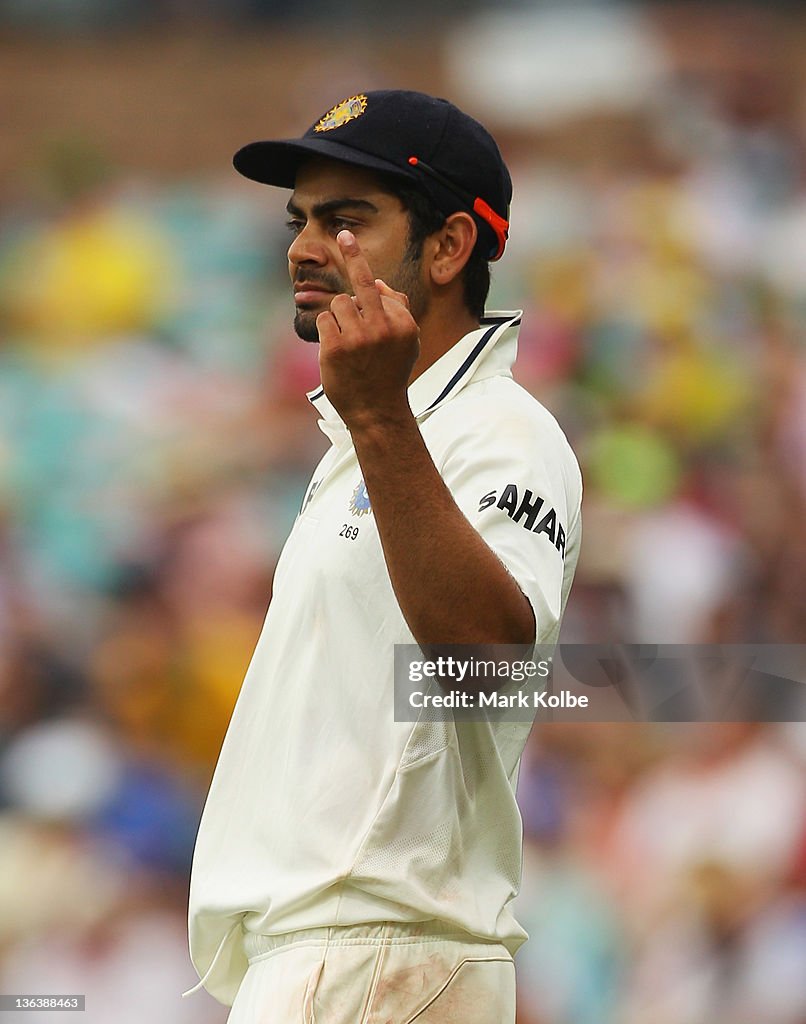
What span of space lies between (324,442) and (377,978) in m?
4.21

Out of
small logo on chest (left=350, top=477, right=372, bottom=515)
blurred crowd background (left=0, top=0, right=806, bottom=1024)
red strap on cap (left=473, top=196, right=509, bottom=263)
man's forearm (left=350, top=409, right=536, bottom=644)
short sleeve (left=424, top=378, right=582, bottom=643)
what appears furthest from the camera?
blurred crowd background (left=0, top=0, right=806, bottom=1024)

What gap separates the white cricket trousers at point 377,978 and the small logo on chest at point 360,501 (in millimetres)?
473

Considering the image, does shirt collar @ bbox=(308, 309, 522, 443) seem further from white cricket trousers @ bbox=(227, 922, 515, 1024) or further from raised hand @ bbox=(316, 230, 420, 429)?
white cricket trousers @ bbox=(227, 922, 515, 1024)

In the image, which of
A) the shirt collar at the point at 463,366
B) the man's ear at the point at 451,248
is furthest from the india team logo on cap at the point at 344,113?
the shirt collar at the point at 463,366

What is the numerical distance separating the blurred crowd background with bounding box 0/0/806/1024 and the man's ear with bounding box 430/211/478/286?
8.34 feet

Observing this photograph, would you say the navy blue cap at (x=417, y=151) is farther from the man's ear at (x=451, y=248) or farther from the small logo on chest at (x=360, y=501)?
the small logo on chest at (x=360, y=501)

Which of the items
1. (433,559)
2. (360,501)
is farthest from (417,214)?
(433,559)

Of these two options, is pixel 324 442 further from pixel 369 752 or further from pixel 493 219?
pixel 369 752

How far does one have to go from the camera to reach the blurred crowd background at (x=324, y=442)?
14.4 ft

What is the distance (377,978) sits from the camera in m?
1.84

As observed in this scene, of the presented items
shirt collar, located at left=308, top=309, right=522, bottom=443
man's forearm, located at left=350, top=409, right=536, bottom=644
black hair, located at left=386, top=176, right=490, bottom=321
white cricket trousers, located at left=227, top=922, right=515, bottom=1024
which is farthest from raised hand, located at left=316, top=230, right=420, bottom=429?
white cricket trousers, located at left=227, top=922, right=515, bottom=1024

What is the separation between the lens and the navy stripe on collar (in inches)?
80.7

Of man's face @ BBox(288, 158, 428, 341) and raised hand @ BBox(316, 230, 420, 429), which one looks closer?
raised hand @ BBox(316, 230, 420, 429)

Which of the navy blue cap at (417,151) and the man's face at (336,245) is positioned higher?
the navy blue cap at (417,151)
